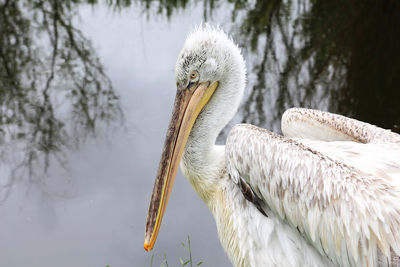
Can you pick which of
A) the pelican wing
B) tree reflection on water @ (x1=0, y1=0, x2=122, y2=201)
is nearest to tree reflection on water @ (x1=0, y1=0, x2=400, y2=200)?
tree reflection on water @ (x1=0, y1=0, x2=122, y2=201)

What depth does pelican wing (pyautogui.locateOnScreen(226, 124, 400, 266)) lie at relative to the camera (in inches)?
80.7

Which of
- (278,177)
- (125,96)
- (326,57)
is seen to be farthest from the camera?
(326,57)

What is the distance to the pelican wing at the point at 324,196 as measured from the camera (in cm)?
205

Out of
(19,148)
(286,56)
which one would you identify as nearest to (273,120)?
(286,56)

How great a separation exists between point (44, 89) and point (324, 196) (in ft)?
13.5

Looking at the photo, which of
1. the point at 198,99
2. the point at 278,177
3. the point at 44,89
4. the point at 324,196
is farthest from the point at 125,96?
the point at 324,196

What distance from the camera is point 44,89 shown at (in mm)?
5504

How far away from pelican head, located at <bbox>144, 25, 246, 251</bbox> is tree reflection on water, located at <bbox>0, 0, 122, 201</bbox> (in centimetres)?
207

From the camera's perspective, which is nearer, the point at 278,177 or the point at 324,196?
the point at 324,196

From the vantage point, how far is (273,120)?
5.23m

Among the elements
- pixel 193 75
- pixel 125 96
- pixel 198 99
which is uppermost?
pixel 193 75

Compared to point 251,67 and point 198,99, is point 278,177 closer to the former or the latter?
point 198,99

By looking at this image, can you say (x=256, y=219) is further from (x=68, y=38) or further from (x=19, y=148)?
(x=68, y=38)

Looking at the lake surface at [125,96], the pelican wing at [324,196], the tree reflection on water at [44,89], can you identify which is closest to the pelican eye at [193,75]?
the lake surface at [125,96]
